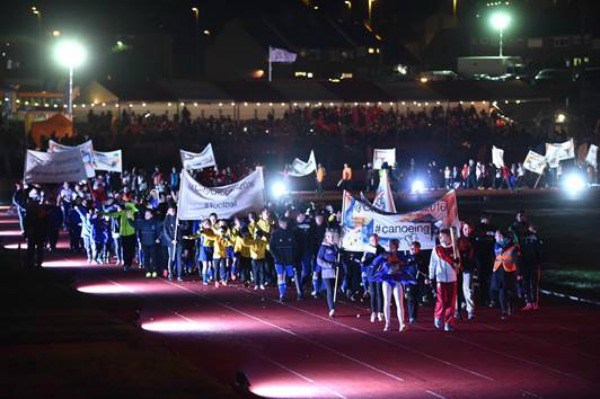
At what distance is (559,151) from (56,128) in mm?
24324

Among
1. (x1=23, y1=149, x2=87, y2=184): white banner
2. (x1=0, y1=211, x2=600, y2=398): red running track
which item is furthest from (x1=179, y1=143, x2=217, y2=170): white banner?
(x1=0, y1=211, x2=600, y2=398): red running track

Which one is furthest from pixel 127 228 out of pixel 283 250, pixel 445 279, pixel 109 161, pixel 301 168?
pixel 301 168

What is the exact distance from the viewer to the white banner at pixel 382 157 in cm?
6025

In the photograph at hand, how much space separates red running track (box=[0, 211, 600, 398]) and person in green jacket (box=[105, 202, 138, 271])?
436cm

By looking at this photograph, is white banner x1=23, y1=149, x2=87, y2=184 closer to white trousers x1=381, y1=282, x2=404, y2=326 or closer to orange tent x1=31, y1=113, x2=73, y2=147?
orange tent x1=31, y1=113, x2=73, y2=147

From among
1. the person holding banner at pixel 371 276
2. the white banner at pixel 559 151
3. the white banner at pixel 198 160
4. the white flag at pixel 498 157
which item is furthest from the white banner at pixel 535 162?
the person holding banner at pixel 371 276

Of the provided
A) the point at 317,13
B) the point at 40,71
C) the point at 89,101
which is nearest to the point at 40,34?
the point at 40,71

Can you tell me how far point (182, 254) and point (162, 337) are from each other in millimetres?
8757

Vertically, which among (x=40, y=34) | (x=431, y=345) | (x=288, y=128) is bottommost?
(x=431, y=345)

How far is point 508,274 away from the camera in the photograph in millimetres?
23734

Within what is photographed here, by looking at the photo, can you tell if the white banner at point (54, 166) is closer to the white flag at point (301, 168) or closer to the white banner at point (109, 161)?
the white banner at point (109, 161)

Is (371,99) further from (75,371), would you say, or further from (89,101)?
(75,371)

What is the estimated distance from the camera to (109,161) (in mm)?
48344

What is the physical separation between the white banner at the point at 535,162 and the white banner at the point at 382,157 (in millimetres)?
6801
